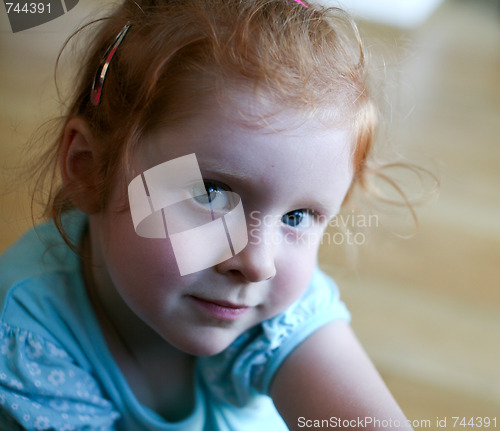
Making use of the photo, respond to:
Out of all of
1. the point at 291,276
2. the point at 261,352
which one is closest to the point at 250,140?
the point at 291,276

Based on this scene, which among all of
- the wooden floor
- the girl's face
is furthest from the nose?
the wooden floor

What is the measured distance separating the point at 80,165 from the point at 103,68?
0.35ft

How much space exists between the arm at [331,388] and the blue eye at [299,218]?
0.15 meters

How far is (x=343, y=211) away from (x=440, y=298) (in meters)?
0.36

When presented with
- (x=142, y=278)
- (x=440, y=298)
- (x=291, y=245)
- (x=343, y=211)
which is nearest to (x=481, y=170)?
(x=440, y=298)

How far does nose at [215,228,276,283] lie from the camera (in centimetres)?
55

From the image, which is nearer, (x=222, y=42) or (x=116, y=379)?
(x=222, y=42)

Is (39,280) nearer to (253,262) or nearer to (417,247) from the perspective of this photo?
(253,262)

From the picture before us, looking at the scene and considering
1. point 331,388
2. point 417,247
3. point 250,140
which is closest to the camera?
point 250,140

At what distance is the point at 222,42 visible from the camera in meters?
0.56

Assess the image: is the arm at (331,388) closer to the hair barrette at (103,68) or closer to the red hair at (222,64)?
the red hair at (222,64)

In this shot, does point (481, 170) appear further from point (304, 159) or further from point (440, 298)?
point (304, 159)

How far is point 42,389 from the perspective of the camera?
24.0 inches

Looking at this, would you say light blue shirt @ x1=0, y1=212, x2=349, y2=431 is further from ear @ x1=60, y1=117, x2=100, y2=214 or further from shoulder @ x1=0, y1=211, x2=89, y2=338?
ear @ x1=60, y1=117, x2=100, y2=214
